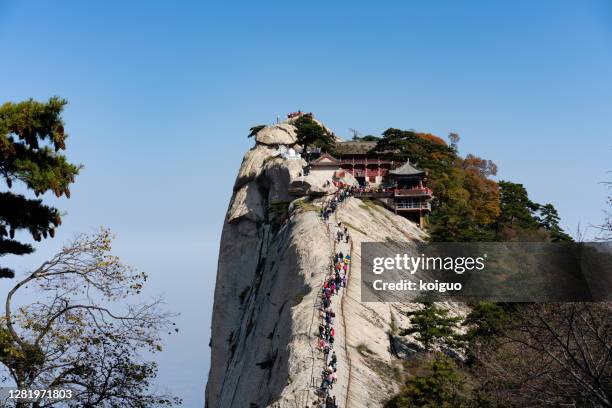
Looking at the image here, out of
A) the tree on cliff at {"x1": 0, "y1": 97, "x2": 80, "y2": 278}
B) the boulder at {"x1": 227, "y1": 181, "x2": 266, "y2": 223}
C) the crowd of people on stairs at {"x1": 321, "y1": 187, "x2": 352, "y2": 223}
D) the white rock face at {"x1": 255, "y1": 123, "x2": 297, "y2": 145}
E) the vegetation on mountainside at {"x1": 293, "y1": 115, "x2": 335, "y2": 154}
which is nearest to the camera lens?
the tree on cliff at {"x1": 0, "y1": 97, "x2": 80, "y2": 278}

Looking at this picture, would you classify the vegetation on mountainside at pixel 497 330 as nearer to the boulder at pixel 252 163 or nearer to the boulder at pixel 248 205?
the boulder at pixel 252 163

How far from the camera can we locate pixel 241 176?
78.3 meters

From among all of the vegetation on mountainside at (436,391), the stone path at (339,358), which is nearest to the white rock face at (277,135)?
the stone path at (339,358)

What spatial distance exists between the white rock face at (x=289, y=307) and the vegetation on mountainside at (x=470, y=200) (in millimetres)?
8517

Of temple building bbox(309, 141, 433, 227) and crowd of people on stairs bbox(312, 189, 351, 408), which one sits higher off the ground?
temple building bbox(309, 141, 433, 227)

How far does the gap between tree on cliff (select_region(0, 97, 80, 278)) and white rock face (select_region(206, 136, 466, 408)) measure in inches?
564

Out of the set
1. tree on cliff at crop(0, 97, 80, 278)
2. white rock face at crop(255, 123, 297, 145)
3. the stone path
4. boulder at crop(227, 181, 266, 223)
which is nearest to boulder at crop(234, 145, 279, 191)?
boulder at crop(227, 181, 266, 223)

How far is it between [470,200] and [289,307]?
41587 mm

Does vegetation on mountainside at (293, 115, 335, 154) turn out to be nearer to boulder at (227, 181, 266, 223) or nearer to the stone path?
boulder at (227, 181, 266, 223)

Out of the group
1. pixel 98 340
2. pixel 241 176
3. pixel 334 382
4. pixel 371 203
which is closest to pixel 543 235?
pixel 371 203

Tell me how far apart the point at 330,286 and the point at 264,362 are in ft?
18.7

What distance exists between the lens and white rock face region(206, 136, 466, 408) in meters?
32.1

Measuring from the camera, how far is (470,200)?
7569cm

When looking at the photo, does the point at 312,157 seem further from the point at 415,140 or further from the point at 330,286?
the point at 330,286
